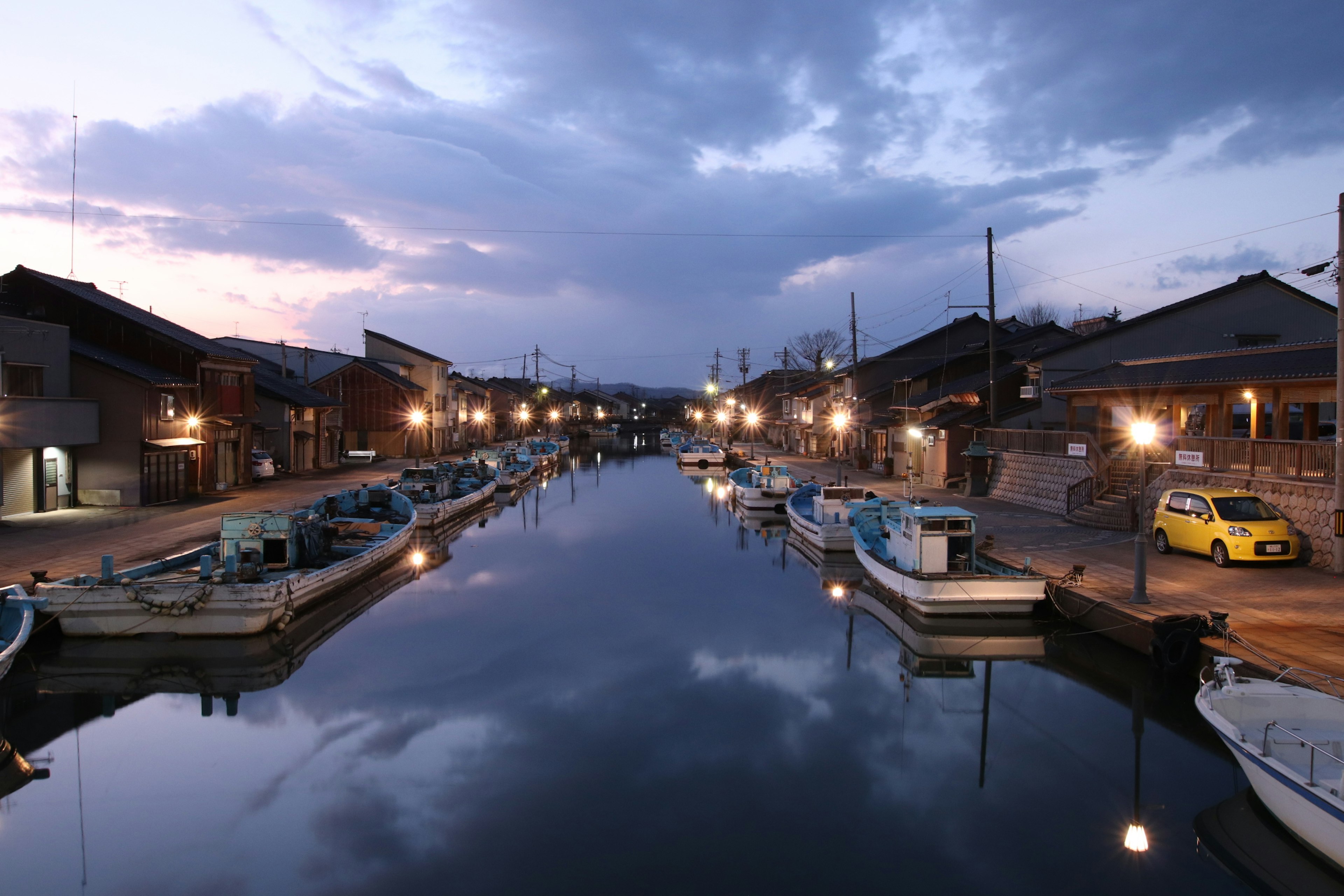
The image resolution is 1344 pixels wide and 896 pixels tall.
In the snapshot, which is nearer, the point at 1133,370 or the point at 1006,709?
the point at 1006,709

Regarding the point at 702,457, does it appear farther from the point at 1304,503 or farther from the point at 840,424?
the point at 1304,503

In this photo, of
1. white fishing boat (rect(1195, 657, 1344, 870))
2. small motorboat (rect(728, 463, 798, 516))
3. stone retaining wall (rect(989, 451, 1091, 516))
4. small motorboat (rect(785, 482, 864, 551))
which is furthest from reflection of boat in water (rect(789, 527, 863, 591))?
white fishing boat (rect(1195, 657, 1344, 870))

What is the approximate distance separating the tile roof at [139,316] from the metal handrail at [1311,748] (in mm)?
32256

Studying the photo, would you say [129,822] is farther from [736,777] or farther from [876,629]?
[876,629]

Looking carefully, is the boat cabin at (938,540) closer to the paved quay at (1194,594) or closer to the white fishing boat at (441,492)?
the paved quay at (1194,594)

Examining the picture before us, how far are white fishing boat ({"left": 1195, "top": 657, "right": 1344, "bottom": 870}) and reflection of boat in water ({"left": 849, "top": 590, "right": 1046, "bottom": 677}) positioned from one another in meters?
5.19

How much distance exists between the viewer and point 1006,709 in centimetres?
1220

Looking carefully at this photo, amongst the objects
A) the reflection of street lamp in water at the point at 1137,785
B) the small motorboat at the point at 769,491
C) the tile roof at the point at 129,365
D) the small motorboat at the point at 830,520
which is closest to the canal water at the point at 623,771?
the reflection of street lamp in water at the point at 1137,785

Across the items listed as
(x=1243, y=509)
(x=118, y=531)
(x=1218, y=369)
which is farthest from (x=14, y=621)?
(x=1218, y=369)

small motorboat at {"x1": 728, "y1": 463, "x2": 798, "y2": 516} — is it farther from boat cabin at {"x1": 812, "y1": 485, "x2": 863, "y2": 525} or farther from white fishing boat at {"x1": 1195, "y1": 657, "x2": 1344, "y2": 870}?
Result: white fishing boat at {"x1": 1195, "y1": 657, "x2": 1344, "y2": 870}

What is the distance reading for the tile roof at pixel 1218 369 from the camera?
62.0 ft

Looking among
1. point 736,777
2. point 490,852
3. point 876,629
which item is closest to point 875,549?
point 876,629

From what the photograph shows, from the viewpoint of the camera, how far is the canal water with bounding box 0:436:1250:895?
7.98 metres

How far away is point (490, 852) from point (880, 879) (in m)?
4.08
